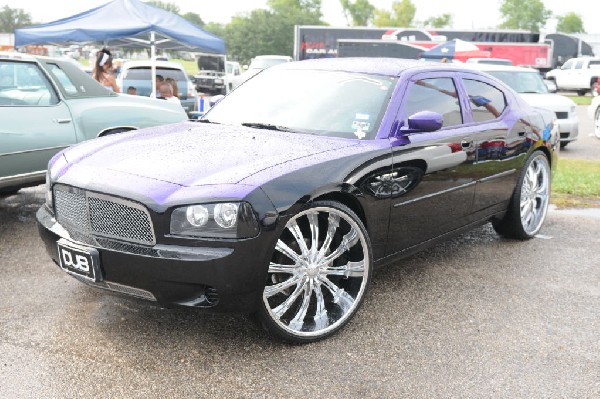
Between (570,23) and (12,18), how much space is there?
88.1 meters

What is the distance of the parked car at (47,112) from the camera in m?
5.25

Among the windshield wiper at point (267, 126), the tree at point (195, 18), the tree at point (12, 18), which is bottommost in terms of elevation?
the windshield wiper at point (267, 126)

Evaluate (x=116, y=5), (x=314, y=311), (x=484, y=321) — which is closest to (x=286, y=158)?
(x=314, y=311)

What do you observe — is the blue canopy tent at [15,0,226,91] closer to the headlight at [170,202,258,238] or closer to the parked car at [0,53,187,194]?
the parked car at [0,53,187,194]

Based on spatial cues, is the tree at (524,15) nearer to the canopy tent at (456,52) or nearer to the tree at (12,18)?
the tree at (12,18)

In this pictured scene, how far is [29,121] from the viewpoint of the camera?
5.39 meters

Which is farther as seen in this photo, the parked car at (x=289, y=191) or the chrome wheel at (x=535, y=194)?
the chrome wheel at (x=535, y=194)

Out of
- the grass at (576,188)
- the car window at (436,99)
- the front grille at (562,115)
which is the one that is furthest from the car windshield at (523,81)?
the car window at (436,99)

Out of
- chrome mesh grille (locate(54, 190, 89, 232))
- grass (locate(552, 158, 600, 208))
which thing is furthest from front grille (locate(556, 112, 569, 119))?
chrome mesh grille (locate(54, 190, 89, 232))

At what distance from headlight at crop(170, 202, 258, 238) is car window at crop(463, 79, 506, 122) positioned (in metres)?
2.46

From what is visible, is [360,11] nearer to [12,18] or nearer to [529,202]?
[12,18]

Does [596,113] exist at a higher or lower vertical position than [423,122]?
lower

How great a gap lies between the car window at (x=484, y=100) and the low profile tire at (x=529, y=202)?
1.97 feet

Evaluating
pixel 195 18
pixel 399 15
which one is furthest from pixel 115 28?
pixel 195 18
